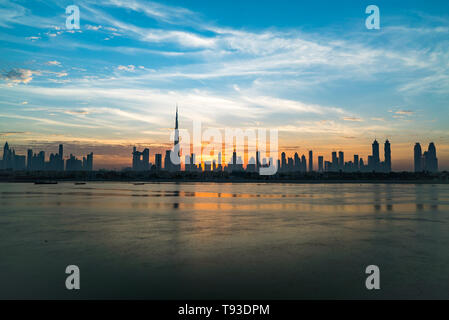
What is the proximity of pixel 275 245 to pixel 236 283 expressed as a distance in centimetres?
515

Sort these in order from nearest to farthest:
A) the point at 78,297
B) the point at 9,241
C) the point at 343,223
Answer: the point at 78,297 < the point at 9,241 < the point at 343,223

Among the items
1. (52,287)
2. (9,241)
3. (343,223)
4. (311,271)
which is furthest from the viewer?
(343,223)

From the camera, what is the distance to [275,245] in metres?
14.0

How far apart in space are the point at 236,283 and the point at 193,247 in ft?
15.7

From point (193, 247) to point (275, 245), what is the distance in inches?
147

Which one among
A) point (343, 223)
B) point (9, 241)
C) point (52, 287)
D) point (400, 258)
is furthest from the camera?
point (343, 223)

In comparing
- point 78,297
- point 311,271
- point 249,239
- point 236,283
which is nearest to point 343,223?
point 249,239

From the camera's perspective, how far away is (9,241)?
48.4 ft
